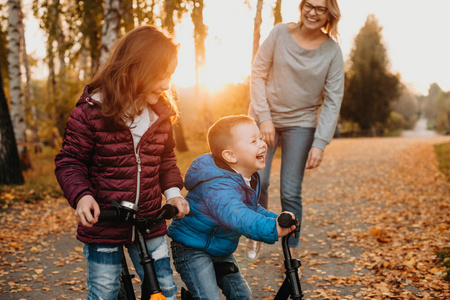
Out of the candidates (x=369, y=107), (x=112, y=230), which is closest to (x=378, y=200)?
(x=112, y=230)

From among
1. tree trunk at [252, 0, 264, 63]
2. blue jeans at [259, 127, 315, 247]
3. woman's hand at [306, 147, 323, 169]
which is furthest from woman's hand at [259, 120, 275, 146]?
tree trunk at [252, 0, 264, 63]

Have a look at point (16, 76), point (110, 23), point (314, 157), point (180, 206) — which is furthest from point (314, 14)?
point (16, 76)

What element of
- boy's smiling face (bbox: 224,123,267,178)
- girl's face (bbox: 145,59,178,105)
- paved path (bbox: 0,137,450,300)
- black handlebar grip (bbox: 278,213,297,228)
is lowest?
paved path (bbox: 0,137,450,300)

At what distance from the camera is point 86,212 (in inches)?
73.5

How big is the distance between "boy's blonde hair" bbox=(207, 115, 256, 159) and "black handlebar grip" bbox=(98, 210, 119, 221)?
765 mm

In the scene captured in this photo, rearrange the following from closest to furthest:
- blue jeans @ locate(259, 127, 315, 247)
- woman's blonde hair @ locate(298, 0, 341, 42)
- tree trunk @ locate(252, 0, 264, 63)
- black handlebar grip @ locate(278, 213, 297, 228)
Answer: black handlebar grip @ locate(278, 213, 297, 228) < woman's blonde hair @ locate(298, 0, 341, 42) < blue jeans @ locate(259, 127, 315, 247) < tree trunk @ locate(252, 0, 264, 63)

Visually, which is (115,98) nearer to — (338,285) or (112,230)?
(112,230)

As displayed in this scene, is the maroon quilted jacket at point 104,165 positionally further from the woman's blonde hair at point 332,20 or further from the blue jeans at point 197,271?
the woman's blonde hair at point 332,20

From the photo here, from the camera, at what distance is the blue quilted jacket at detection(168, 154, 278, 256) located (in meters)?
2.22

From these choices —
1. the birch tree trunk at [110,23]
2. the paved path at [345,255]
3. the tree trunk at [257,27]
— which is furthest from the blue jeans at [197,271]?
the tree trunk at [257,27]

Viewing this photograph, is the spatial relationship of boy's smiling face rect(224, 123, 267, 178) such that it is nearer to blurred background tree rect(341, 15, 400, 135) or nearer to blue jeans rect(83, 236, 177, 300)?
blue jeans rect(83, 236, 177, 300)

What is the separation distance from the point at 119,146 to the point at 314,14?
6.70ft

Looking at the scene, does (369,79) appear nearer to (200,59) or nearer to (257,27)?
(200,59)

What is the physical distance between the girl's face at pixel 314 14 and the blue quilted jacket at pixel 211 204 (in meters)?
1.62
